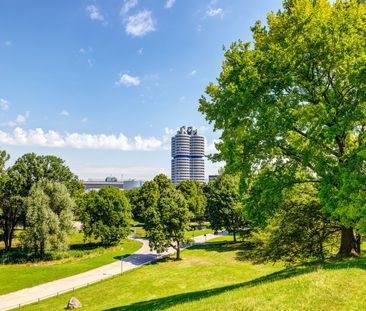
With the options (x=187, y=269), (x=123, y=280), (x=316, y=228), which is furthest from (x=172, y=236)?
(x=316, y=228)

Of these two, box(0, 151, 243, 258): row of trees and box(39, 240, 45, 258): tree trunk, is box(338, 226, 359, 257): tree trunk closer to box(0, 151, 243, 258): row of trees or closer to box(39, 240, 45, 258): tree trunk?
box(0, 151, 243, 258): row of trees

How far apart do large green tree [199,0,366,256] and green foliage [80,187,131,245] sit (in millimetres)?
45408

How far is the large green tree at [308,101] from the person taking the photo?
13.0 m

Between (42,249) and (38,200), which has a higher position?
(38,200)

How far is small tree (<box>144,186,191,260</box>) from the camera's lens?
46.3 metres

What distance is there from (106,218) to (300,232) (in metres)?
46.9

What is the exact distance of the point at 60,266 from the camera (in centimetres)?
4372

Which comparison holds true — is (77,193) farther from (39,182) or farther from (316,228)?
(316,228)

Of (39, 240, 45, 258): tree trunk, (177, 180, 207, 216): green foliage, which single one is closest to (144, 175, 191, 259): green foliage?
(39, 240, 45, 258): tree trunk

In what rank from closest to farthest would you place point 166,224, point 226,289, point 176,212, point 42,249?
point 226,289 → point 166,224 → point 176,212 → point 42,249

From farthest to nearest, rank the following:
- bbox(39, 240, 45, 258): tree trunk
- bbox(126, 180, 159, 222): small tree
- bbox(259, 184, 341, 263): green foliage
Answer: bbox(126, 180, 159, 222): small tree < bbox(39, 240, 45, 258): tree trunk < bbox(259, 184, 341, 263): green foliage

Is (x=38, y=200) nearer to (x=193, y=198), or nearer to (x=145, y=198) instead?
(x=145, y=198)

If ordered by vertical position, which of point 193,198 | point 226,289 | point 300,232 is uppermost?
point 193,198

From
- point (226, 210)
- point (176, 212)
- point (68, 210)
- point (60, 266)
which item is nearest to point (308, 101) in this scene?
point (176, 212)
